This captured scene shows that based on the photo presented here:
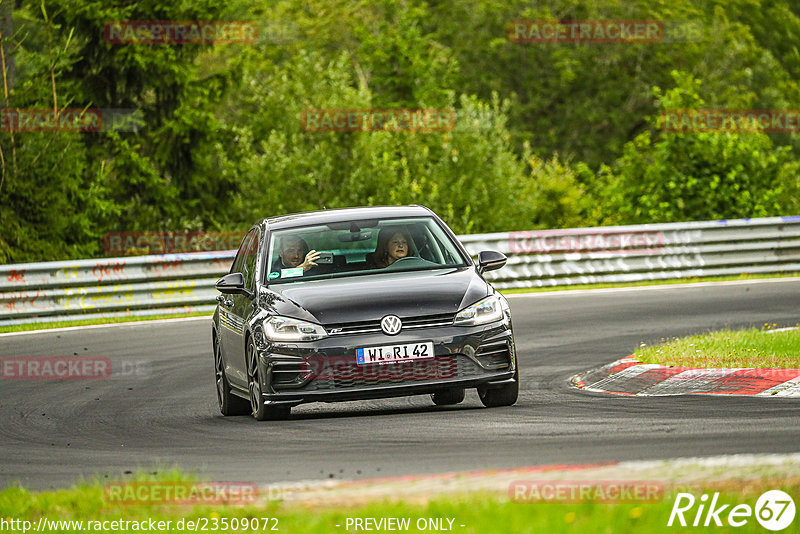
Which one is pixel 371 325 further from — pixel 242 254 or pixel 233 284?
pixel 242 254

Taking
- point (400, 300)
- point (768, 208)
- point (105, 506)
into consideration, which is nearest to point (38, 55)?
point (768, 208)

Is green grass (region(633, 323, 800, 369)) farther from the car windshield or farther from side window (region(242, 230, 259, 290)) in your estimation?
side window (region(242, 230, 259, 290))

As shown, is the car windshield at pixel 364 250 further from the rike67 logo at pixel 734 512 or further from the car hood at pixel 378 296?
the rike67 logo at pixel 734 512

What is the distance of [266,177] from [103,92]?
5.37 m

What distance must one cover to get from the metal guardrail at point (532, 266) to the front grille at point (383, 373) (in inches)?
466

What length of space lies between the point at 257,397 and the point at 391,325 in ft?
4.17

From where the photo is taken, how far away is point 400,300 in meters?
10.0

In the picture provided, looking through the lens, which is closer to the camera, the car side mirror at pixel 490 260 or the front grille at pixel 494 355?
the front grille at pixel 494 355

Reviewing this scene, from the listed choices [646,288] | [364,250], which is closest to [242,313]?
[364,250]

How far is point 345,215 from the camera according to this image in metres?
11.6

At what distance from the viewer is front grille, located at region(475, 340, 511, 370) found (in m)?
10.1

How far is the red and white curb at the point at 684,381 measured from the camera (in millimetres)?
10680

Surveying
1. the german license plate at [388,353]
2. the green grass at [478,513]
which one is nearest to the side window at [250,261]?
the german license plate at [388,353]

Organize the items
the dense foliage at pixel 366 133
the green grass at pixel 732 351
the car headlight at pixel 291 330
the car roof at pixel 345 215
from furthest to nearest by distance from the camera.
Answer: the dense foliage at pixel 366 133
the green grass at pixel 732 351
the car roof at pixel 345 215
the car headlight at pixel 291 330
